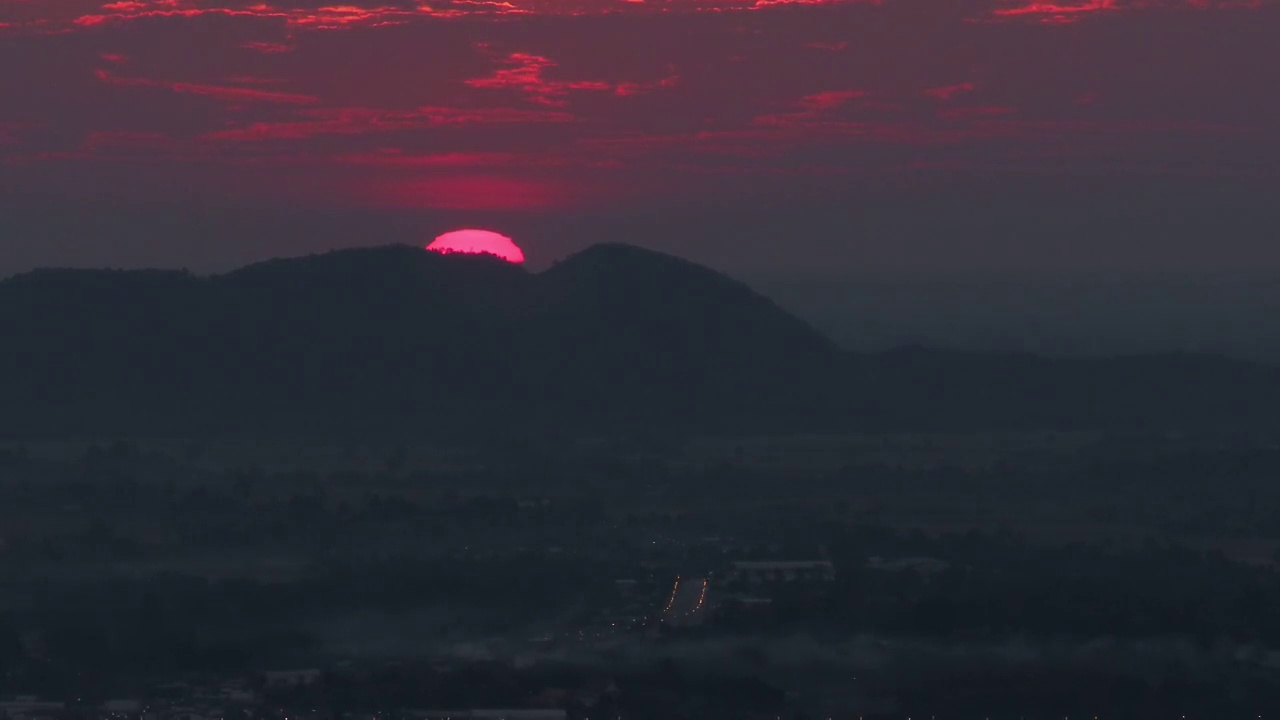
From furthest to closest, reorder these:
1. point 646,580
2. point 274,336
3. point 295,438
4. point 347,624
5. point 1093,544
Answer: point 274,336 → point 295,438 → point 1093,544 → point 646,580 → point 347,624

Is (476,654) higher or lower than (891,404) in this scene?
higher

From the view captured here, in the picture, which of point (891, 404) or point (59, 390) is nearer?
point (59, 390)

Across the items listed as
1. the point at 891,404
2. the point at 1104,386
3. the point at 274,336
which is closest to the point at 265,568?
the point at 274,336

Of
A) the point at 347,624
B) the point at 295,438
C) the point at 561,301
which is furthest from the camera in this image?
the point at 561,301

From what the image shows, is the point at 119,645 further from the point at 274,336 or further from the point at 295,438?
the point at 274,336

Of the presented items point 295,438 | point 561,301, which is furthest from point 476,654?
point 561,301

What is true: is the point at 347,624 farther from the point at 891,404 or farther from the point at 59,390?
the point at 891,404
